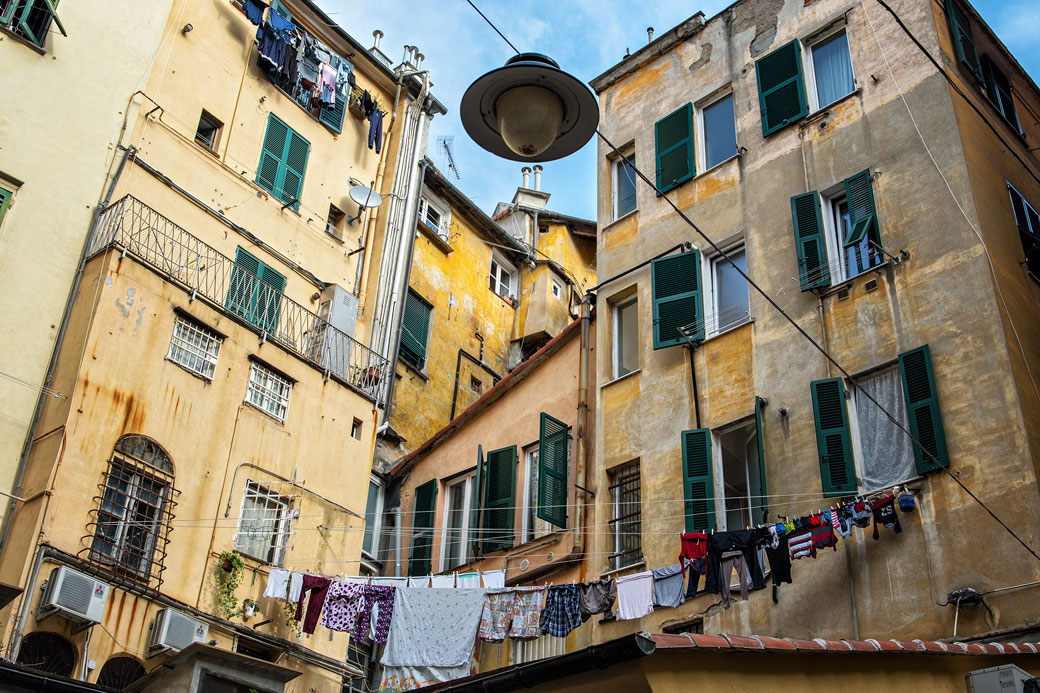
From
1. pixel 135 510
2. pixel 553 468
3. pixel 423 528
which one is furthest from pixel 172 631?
pixel 423 528

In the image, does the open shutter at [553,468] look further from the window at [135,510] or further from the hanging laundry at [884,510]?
the hanging laundry at [884,510]

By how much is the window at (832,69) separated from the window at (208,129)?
11293 mm

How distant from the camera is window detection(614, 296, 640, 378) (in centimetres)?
1797

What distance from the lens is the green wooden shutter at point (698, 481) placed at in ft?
48.8

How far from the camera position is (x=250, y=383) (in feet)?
58.8

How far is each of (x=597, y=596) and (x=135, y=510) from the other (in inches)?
266

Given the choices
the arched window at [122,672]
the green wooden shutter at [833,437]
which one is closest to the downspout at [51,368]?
the arched window at [122,672]

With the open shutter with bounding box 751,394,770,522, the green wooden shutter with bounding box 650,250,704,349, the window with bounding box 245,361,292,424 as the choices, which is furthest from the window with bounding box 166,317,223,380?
the open shutter with bounding box 751,394,770,522

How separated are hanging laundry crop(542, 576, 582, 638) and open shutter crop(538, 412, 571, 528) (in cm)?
285

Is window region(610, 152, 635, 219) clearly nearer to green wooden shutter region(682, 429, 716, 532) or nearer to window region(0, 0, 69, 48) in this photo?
green wooden shutter region(682, 429, 716, 532)

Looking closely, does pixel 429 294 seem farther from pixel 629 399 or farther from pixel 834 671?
pixel 834 671

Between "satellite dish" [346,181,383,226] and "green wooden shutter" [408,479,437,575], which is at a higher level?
"satellite dish" [346,181,383,226]

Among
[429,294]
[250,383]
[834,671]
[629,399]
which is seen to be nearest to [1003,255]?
[629,399]

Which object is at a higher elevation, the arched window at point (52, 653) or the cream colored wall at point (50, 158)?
the cream colored wall at point (50, 158)
